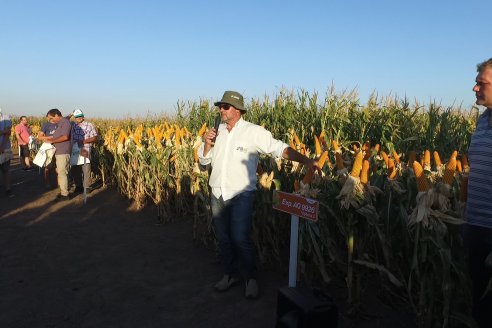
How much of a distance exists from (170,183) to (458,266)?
4.81 meters

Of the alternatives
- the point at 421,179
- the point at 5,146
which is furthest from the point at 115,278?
the point at 5,146

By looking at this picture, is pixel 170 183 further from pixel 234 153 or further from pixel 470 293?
pixel 470 293

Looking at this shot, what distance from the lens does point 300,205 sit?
299cm

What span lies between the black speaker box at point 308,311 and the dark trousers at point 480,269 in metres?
0.89

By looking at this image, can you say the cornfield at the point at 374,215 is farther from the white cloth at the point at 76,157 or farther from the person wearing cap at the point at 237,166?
the white cloth at the point at 76,157

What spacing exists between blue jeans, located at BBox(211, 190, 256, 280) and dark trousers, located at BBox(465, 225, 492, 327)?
1899mm

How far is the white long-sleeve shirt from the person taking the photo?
3684mm

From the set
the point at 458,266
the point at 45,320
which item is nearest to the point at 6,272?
the point at 45,320

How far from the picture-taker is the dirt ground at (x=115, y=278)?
11.7ft

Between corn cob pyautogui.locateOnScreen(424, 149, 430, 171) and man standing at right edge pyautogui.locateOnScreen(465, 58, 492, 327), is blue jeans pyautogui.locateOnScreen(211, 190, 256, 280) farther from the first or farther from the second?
man standing at right edge pyautogui.locateOnScreen(465, 58, 492, 327)

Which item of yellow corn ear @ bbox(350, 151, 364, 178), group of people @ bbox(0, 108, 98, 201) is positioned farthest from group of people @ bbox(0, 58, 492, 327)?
group of people @ bbox(0, 108, 98, 201)

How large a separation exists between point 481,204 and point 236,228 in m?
2.10

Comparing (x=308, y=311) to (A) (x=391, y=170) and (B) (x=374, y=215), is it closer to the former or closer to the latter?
(B) (x=374, y=215)

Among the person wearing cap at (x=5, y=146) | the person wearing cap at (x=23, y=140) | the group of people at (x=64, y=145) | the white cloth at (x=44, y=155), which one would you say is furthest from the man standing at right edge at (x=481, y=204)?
the person wearing cap at (x=23, y=140)
